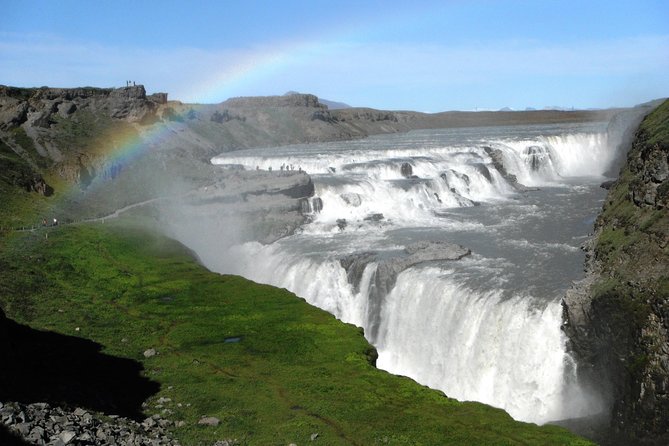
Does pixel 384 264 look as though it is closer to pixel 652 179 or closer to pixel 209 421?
pixel 652 179

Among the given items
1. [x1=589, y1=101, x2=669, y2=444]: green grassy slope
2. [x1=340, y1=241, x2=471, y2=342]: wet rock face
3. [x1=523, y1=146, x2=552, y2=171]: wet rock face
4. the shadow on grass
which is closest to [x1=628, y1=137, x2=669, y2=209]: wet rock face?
[x1=589, y1=101, x2=669, y2=444]: green grassy slope

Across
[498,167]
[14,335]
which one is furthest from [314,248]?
[498,167]

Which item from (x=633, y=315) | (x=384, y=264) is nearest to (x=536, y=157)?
(x=384, y=264)

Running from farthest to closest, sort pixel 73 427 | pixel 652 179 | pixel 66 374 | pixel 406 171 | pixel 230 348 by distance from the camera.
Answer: pixel 406 171
pixel 652 179
pixel 230 348
pixel 66 374
pixel 73 427

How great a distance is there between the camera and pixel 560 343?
3111cm

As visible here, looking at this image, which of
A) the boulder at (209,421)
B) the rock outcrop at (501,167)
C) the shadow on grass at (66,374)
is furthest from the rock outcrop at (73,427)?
the rock outcrop at (501,167)

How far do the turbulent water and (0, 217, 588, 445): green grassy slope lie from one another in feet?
20.9

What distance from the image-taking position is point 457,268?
132 ft

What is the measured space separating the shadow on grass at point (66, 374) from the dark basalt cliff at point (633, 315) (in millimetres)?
20651

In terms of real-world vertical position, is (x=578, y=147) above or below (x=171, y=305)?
above

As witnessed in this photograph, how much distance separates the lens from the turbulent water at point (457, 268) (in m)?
32.0

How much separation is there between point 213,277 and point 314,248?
11894 millimetres

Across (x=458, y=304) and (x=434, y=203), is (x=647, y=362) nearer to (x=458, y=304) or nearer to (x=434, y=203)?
(x=458, y=304)

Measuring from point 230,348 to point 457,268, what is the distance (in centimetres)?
1689
